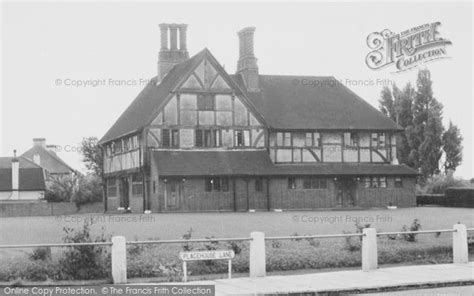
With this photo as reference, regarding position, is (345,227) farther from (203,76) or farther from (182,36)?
(182,36)

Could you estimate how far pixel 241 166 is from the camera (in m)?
46.8

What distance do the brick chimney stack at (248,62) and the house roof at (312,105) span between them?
20.5 inches

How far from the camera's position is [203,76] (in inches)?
1868

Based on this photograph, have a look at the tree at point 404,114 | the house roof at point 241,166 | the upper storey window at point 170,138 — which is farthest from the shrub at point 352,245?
the tree at point 404,114

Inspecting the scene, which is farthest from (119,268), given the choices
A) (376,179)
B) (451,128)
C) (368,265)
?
(451,128)

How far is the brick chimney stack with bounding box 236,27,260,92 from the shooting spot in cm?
5259

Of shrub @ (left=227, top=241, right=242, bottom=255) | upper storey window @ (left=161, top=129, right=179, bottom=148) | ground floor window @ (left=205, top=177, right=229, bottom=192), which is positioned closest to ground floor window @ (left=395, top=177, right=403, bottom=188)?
ground floor window @ (left=205, top=177, right=229, bottom=192)

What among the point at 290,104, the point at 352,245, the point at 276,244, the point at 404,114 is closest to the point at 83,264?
the point at 276,244

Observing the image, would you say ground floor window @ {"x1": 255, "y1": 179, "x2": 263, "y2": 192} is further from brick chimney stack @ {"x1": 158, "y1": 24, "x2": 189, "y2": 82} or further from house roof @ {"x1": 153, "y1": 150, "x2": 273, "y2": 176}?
brick chimney stack @ {"x1": 158, "y1": 24, "x2": 189, "y2": 82}

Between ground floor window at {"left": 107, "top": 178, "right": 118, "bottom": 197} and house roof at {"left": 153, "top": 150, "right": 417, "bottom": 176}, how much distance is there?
924cm

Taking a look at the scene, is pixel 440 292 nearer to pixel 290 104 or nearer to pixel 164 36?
pixel 290 104

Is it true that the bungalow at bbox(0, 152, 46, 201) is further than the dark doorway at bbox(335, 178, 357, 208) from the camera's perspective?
Yes

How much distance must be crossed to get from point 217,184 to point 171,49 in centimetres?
1160

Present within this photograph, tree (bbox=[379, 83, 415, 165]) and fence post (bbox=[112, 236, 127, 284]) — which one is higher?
tree (bbox=[379, 83, 415, 165])
